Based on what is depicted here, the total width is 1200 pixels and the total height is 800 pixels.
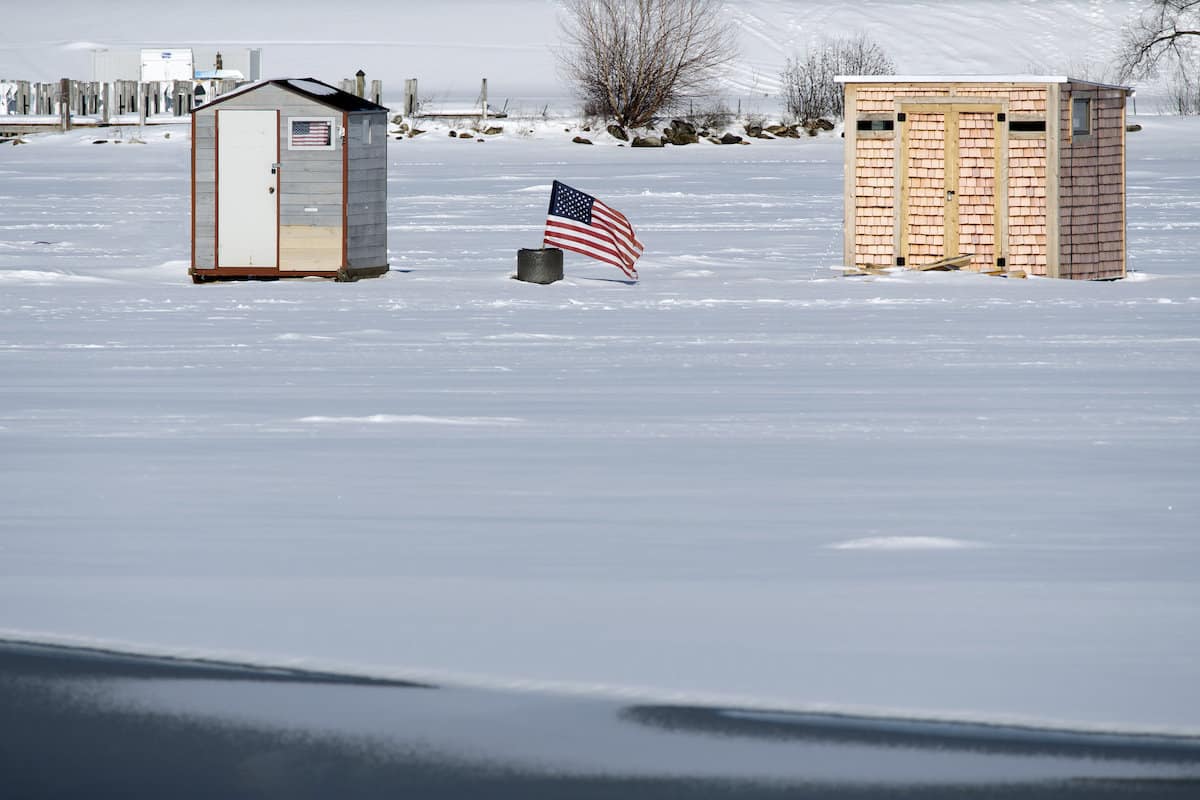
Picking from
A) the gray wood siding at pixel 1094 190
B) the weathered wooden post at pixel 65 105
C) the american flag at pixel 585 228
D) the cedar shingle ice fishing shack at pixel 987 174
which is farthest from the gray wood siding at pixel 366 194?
the weathered wooden post at pixel 65 105

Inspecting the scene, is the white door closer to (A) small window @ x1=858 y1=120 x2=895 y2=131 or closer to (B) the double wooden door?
A: (A) small window @ x1=858 y1=120 x2=895 y2=131

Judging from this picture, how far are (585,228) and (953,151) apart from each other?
13.5 feet

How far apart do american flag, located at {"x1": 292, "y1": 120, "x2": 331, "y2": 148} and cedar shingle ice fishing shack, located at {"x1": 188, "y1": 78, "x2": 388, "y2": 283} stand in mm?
11

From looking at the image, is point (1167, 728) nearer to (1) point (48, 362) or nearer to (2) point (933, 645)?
(2) point (933, 645)

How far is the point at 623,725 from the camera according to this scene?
628 centimetres

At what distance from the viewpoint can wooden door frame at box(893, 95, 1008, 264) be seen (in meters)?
22.2

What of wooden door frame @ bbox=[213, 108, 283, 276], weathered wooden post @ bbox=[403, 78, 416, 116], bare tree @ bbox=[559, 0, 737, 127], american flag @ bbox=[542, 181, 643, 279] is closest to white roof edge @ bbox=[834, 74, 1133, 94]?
american flag @ bbox=[542, 181, 643, 279]

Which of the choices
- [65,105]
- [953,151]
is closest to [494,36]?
[65,105]

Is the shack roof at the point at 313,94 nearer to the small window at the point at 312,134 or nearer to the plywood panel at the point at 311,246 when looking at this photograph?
the small window at the point at 312,134

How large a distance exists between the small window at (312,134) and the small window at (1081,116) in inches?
313

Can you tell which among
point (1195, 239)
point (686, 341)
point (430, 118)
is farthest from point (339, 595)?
point (430, 118)

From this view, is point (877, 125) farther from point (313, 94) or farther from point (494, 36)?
point (494, 36)

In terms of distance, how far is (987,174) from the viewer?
22.3 m

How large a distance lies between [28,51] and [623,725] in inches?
5029
